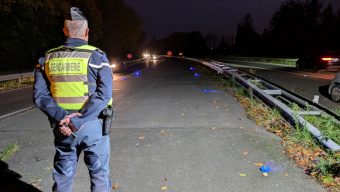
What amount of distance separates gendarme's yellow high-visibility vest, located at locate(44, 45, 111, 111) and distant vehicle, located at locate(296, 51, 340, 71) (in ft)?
77.6

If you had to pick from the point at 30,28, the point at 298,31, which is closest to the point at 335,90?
the point at 30,28

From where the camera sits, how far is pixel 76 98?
3.48 meters

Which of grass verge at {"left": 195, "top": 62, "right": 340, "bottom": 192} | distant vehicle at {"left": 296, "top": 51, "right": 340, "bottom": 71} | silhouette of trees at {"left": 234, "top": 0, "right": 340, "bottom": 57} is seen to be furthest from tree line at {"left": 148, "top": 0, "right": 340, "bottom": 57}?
grass verge at {"left": 195, "top": 62, "right": 340, "bottom": 192}

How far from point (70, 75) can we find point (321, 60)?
23.9 metres

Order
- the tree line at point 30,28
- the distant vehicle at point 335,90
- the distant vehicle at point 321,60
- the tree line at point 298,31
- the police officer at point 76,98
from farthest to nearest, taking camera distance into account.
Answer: the tree line at point 298,31
the tree line at point 30,28
the distant vehicle at point 321,60
the distant vehicle at point 335,90
the police officer at point 76,98

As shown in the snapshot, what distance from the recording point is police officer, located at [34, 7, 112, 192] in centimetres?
343

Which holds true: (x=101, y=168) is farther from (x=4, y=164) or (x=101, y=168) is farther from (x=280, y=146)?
(x=280, y=146)

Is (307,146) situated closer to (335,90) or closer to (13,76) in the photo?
(335,90)

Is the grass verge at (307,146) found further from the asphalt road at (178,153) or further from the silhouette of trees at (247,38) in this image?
the silhouette of trees at (247,38)

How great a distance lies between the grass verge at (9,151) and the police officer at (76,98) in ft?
9.57

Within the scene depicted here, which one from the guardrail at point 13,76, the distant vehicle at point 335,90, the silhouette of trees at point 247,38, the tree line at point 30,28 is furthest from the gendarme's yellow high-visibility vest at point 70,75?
the silhouette of trees at point 247,38

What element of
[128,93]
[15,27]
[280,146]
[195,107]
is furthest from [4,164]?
[15,27]

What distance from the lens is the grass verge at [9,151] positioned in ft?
19.7

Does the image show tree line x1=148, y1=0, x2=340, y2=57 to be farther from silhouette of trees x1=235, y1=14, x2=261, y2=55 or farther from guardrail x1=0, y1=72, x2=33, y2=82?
guardrail x1=0, y1=72, x2=33, y2=82
